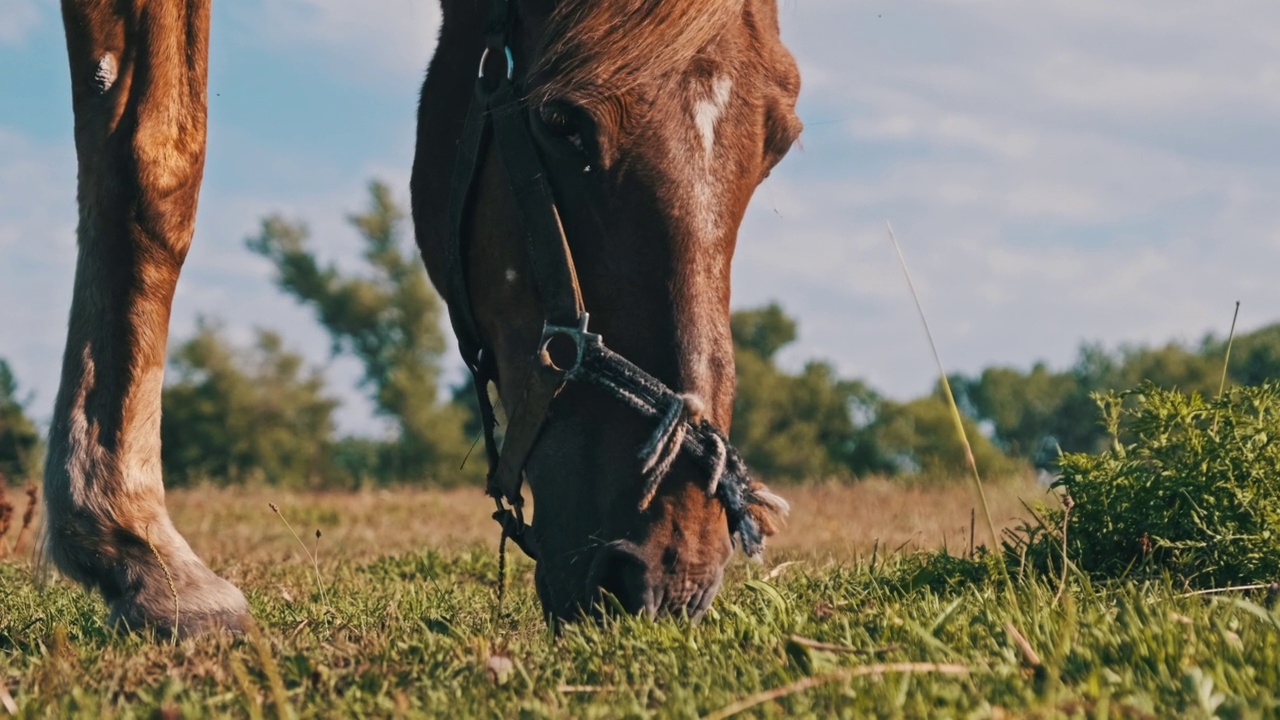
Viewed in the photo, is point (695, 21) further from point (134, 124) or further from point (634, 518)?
point (134, 124)

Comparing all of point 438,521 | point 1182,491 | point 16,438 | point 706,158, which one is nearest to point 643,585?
point 706,158

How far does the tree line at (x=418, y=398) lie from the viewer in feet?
125

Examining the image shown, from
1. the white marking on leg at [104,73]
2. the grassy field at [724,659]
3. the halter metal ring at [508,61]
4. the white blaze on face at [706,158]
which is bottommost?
the grassy field at [724,659]

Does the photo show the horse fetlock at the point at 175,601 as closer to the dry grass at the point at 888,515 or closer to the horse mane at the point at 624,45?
the horse mane at the point at 624,45

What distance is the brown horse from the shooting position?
260 cm

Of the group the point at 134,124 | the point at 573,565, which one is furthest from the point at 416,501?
the point at 573,565

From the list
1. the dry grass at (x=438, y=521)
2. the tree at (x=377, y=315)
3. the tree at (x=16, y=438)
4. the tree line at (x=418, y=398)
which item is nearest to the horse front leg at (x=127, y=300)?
the dry grass at (x=438, y=521)

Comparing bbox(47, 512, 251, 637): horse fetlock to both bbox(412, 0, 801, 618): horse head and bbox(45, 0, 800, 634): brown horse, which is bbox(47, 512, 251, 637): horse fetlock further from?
bbox(412, 0, 801, 618): horse head

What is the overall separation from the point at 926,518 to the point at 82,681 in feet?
23.5

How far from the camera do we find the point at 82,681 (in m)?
1.96

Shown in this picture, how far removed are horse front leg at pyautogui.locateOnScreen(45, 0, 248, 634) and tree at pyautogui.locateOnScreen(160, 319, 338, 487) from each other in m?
34.1

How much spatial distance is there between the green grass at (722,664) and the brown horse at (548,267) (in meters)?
0.27

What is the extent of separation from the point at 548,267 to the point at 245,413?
3819 centimetres

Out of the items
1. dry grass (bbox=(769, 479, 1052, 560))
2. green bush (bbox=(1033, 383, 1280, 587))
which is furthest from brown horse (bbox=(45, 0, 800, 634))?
dry grass (bbox=(769, 479, 1052, 560))
